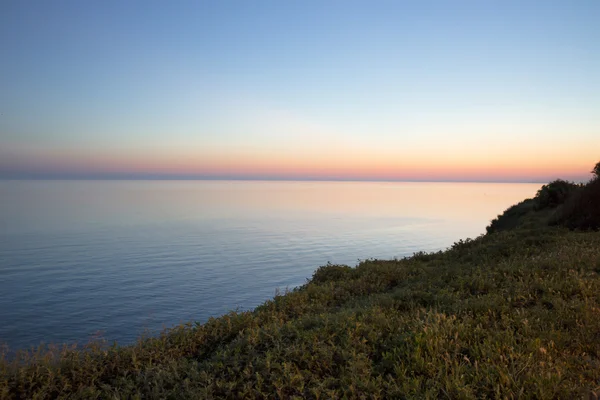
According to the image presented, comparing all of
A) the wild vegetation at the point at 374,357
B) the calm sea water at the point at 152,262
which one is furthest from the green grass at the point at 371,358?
the calm sea water at the point at 152,262

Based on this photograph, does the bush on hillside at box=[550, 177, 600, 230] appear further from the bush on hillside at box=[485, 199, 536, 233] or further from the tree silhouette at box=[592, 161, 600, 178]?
the bush on hillside at box=[485, 199, 536, 233]

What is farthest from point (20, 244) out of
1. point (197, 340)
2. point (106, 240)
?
point (197, 340)

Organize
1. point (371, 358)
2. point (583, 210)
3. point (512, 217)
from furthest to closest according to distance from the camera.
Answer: point (512, 217), point (583, 210), point (371, 358)

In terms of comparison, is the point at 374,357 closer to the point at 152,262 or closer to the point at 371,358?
the point at 371,358

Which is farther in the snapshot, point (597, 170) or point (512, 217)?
point (512, 217)

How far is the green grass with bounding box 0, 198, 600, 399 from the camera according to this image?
600cm

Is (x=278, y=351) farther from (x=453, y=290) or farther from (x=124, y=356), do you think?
(x=453, y=290)

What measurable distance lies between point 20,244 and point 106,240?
25.2 ft

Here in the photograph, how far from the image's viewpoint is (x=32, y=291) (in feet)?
79.0

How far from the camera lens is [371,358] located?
7195 mm

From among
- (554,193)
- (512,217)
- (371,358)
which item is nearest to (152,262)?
(371,358)

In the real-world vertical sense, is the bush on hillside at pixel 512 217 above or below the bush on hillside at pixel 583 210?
below

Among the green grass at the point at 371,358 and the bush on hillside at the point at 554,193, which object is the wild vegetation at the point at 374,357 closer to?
the green grass at the point at 371,358

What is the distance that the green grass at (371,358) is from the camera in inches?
236
